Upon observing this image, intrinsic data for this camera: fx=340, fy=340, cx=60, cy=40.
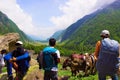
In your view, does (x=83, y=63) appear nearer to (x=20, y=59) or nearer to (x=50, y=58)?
(x=20, y=59)

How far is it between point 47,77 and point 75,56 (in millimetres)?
11915

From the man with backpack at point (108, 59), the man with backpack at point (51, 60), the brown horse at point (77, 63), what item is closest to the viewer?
the man with backpack at point (108, 59)

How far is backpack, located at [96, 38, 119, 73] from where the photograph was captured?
13508mm

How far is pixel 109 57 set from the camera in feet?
44.4

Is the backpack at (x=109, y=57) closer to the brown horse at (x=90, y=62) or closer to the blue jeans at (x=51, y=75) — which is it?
the blue jeans at (x=51, y=75)

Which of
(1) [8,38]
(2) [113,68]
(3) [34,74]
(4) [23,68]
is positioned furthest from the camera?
(1) [8,38]

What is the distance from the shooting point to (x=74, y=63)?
2716 cm

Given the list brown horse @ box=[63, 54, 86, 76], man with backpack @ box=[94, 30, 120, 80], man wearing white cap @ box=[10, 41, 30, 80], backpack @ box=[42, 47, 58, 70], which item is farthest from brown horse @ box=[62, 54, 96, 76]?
man with backpack @ box=[94, 30, 120, 80]

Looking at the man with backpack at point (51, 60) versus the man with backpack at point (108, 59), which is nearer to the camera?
the man with backpack at point (108, 59)

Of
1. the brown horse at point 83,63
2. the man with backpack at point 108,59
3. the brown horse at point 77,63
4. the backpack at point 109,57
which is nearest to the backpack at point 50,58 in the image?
the man with backpack at point 108,59

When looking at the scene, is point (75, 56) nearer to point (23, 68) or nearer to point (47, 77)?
point (23, 68)

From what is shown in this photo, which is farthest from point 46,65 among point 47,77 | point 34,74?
point 34,74

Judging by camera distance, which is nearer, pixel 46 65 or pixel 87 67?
pixel 46 65

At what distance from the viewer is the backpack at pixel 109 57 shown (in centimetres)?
1351
